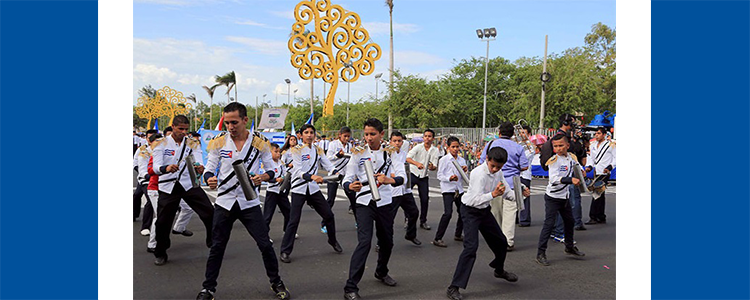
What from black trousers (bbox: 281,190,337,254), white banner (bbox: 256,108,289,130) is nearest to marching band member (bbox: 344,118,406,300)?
black trousers (bbox: 281,190,337,254)

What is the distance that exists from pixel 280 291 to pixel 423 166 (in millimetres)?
4217

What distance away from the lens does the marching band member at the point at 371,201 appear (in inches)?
214

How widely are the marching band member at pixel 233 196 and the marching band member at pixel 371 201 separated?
75 centimetres

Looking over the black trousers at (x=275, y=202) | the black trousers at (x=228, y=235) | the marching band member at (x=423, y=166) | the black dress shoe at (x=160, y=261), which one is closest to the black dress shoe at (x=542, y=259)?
the marching band member at (x=423, y=166)

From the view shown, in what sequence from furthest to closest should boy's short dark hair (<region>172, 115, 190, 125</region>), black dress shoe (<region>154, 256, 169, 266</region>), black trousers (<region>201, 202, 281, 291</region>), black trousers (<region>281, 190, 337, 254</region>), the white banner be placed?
the white banner → black trousers (<region>281, 190, 337, 254</region>) → boy's short dark hair (<region>172, 115, 190, 125</region>) → black dress shoe (<region>154, 256, 169, 266</region>) → black trousers (<region>201, 202, 281, 291</region>)

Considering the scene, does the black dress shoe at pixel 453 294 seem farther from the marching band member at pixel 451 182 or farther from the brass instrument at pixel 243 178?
the marching band member at pixel 451 182

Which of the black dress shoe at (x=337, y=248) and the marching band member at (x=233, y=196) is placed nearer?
the marching band member at (x=233, y=196)

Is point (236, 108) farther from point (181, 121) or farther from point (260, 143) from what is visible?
point (181, 121)

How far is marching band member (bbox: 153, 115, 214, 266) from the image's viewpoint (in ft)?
22.2

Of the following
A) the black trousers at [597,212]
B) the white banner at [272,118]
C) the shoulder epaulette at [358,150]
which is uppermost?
the white banner at [272,118]

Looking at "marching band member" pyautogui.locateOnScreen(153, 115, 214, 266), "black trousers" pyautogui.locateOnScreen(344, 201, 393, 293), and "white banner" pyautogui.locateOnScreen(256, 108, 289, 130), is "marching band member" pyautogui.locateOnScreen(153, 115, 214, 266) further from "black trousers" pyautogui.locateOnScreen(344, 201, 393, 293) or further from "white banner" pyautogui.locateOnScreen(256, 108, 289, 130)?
"white banner" pyautogui.locateOnScreen(256, 108, 289, 130)

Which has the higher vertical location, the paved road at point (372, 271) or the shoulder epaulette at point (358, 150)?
the shoulder epaulette at point (358, 150)
